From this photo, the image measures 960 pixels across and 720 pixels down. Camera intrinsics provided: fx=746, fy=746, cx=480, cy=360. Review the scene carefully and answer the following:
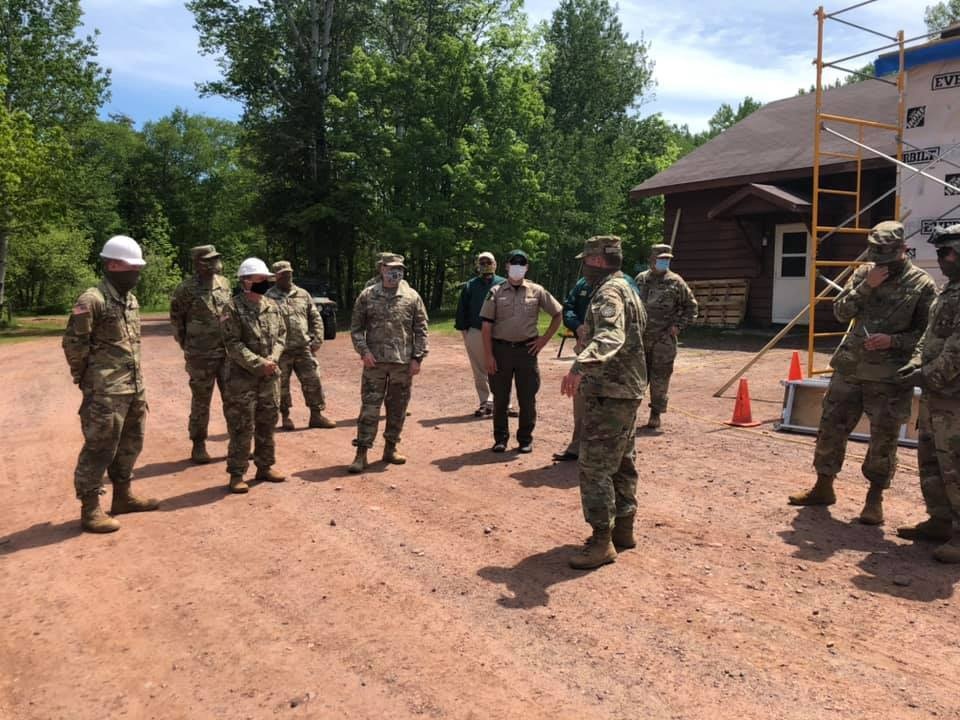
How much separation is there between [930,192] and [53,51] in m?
30.6

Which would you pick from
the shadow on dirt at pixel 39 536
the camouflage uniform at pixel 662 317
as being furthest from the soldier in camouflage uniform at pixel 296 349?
the camouflage uniform at pixel 662 317

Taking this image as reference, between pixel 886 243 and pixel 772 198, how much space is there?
12628mm

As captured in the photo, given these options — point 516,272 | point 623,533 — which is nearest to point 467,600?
point 623,533

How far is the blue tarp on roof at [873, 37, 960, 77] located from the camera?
9375mm

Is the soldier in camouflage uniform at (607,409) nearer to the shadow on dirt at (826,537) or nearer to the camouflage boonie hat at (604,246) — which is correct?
the camouflage boonie hat at (604,246)

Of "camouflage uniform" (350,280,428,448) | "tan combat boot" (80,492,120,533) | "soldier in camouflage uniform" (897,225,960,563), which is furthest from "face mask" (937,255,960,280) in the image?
"tan combat boot" (80,492,120,533)

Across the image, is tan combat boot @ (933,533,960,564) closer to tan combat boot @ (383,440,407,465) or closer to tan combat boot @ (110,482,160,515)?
tan combat boot @ (383,440,407,465)

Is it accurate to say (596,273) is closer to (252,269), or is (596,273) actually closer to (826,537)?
(826,537)

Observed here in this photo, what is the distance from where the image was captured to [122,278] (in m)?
5.34

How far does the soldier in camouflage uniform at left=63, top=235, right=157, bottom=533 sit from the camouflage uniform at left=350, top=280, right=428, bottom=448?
200 centimetres

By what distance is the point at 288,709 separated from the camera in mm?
3131

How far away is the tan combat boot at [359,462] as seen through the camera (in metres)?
6.79

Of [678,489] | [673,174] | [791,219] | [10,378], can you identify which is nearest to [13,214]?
[10,378]

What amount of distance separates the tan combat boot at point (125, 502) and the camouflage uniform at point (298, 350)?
3.09 m
